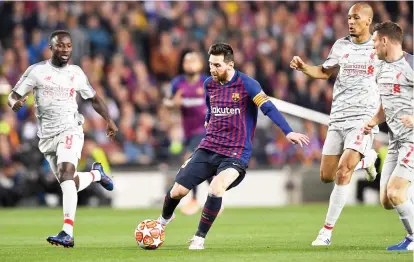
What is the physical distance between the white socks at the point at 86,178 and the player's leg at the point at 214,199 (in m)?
2.39

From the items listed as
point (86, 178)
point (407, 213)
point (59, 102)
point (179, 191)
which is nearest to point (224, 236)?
point (86, 178)

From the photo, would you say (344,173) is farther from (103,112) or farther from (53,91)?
(53,91)

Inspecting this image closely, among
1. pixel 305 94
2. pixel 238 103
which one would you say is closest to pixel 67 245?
pixel 238 103

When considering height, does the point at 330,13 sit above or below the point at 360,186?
above

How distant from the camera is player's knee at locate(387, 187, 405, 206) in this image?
9727mm

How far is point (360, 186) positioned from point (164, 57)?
5220 millimetres

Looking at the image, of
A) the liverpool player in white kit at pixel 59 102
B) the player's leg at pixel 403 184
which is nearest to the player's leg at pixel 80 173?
the liverpool player in white kit at pixel 59 102

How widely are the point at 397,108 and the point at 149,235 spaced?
9.00 feet

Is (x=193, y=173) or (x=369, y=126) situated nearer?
(x=369, y=126)

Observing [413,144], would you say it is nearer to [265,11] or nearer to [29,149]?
[29,149]

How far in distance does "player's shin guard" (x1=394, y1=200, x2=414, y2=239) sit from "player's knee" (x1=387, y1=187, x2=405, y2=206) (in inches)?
2.6

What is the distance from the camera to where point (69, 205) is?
1095cm

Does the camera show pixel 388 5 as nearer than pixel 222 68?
No

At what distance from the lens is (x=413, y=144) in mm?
9844
